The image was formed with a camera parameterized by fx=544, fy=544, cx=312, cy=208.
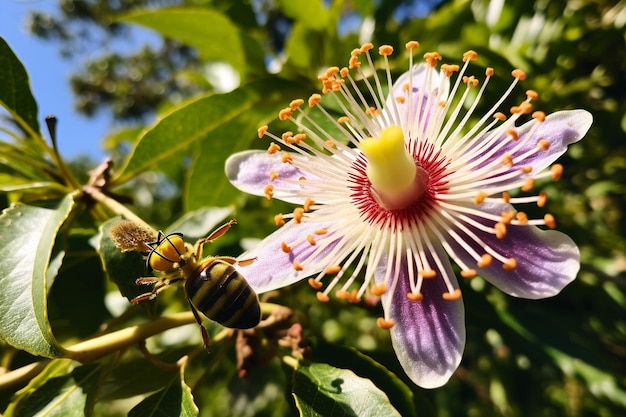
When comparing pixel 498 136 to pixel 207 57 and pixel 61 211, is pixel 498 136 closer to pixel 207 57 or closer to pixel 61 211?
pixel 61 211

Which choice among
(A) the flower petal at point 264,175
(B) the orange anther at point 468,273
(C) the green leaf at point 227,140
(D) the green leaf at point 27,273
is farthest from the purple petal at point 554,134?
(D) the green leaf at point 27,273

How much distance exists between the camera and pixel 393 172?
1.36 m

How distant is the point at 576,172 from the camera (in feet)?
8.89

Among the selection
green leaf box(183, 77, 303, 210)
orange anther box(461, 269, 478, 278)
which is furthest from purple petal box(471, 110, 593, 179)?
green leaf box(183, 77, 303, 210)

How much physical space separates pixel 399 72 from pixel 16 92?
1.15m

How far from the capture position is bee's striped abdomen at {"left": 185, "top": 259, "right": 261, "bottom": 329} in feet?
3.79

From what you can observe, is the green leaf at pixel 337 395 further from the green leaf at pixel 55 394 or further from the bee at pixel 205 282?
the green leaf at pixel 55 394

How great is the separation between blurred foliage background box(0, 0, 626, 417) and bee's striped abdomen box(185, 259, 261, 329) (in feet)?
1.03

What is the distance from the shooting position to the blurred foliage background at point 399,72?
1744 mm

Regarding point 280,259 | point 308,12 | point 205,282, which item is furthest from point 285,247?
point 308,12

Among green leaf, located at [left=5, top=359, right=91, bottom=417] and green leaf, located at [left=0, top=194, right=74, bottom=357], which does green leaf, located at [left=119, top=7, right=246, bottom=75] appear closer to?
Result: green leaf, located at [left=0, top=194, right=74, bottom=357]

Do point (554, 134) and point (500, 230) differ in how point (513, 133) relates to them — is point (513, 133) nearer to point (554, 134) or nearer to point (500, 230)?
point (554, 134)

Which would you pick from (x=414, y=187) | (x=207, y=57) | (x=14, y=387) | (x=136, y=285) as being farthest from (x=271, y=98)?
(x=14, y=387)

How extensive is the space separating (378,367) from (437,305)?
0.24 m
